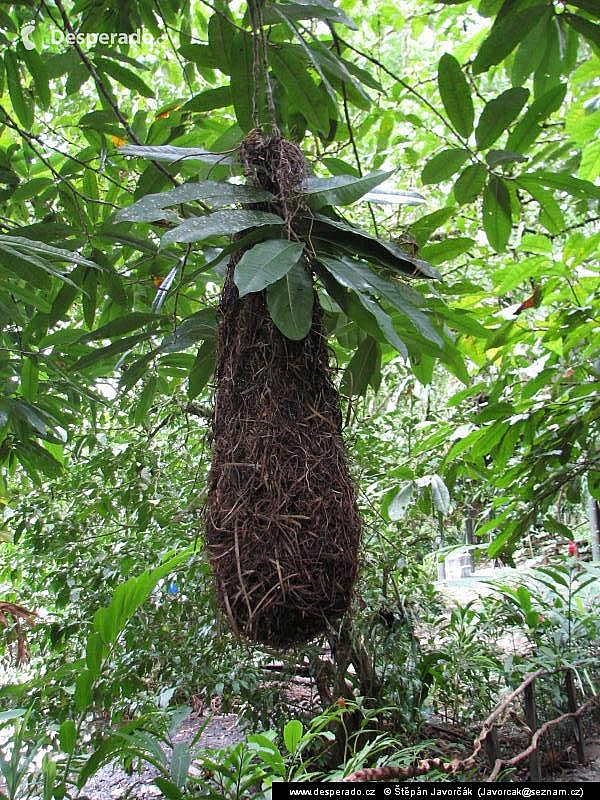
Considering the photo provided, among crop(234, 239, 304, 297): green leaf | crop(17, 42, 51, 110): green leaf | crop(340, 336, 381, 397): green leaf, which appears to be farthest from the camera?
crop(17, 42, 51, 110): green leaf

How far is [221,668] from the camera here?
2.75 m

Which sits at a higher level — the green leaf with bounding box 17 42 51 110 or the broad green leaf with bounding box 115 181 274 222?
the green leaf with bounding box 17 42 51 110

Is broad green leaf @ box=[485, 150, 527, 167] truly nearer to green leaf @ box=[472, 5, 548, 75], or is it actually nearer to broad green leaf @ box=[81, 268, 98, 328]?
green leaf @ box=[472, 5, 548, 75]

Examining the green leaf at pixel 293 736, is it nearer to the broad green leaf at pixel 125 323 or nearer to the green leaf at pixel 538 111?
the broad green leaf at pixel 125 323

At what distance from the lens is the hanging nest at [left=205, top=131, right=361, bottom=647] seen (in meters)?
0.93

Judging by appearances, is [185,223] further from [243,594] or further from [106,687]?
[106,687]

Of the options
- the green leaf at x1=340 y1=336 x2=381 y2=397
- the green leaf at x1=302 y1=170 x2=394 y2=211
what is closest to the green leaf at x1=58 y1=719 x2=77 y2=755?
the green leaf at x1=340 y1=336 x2=381 y2=397

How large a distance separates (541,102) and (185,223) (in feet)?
2.14

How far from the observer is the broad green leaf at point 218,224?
0.73 m

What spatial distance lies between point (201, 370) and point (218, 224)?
0.52 metres

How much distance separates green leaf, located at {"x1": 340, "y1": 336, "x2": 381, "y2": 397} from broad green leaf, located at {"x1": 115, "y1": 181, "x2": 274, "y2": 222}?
42 centimetres

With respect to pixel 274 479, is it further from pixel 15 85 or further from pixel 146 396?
pixel 15 85

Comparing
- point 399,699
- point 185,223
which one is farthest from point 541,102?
point 399,699

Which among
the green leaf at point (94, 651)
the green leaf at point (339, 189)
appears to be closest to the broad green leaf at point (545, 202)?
the green leaf at point (339, 189)
